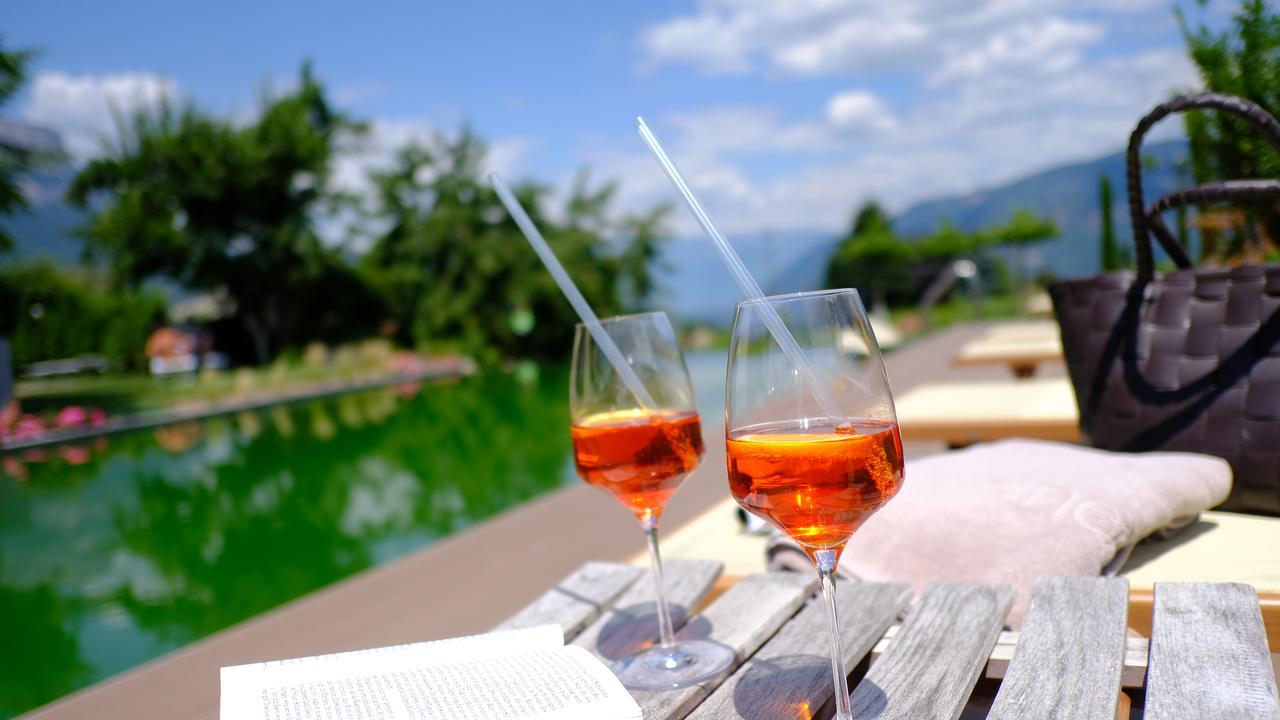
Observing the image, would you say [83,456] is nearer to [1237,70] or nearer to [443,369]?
[443,369]

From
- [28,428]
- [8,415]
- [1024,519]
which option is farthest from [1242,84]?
[8,415]

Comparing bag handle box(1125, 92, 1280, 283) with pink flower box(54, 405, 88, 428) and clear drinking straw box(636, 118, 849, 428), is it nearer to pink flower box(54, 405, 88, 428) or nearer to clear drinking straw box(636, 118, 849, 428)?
clear drinking straw box(636, 118, 849, 428)

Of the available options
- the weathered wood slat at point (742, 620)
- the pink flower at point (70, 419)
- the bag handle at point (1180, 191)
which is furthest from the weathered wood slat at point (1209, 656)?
the pink flower at point (70, 419)

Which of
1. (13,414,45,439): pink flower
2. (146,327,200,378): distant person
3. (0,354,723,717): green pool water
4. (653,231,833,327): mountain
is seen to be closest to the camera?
(0,354,723,717): green pool water

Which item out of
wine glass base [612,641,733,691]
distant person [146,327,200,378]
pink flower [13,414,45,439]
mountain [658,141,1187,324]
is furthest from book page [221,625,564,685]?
distant person [146,327,200,378]

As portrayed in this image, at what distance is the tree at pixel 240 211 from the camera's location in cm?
1736

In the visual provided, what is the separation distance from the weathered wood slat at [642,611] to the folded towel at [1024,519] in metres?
0.17

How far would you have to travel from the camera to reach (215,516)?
19.9 feet

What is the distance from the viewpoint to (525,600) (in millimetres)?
2449

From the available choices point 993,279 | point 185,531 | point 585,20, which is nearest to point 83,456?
point 185,531

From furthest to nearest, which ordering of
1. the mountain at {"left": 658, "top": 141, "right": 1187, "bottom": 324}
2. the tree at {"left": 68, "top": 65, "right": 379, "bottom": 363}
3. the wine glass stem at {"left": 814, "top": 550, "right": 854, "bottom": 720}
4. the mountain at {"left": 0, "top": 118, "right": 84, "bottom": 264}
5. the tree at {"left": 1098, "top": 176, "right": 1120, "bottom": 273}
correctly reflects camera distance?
the mountain at {"left": 658, "top": 141, "right": 1187, "bottom": 324}
the tree at {"left": 68, "top": 65, "right": 379, "bottom": 363}
the mountain at {"left": 0, "top": 118, "right": 84, "bottom": 264}
the tree at {"left": 1098, "top": 176, "right": 1120, "bottom": 273}
the wine glass stem at {"left": 814, "top": 550, "right": 854, "bottom": 720}

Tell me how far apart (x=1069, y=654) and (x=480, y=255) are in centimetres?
1851

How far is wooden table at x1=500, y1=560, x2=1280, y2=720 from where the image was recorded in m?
0.87

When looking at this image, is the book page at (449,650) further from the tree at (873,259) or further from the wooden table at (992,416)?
the tree at (873,259)
